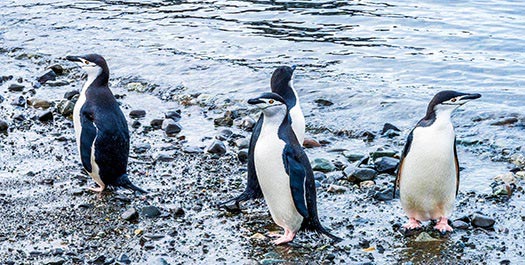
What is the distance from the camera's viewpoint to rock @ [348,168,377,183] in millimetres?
7621

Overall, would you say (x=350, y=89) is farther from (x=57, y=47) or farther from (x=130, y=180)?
(x=57, y=47)

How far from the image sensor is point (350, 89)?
11352 mm

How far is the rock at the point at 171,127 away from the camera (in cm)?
931

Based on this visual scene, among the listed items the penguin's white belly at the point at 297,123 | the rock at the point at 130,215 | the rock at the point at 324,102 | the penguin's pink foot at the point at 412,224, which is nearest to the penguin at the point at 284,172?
the penguin's pink foot at the point at 412,224

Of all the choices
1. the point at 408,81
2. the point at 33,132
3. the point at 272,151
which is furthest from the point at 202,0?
the point at 272,151

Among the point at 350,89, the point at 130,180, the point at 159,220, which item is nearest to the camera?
the point at 159,220

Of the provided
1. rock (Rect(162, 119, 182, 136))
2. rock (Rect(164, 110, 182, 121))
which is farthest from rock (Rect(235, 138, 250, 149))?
rock (Rect(164, 110, 182, 121))

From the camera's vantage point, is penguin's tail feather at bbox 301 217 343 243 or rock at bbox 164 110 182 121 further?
rock at bbox 164 110 182 121

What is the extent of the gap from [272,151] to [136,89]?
5.73 m

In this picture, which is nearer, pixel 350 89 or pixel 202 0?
pixel 350 89

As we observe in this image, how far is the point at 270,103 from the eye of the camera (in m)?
6.39

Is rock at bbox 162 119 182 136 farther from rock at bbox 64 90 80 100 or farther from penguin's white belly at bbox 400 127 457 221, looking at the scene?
penguin's white belly at bbox 400 127 457 221

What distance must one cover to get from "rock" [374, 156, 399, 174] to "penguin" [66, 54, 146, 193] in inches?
84.7

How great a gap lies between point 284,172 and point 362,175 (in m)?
1.45
